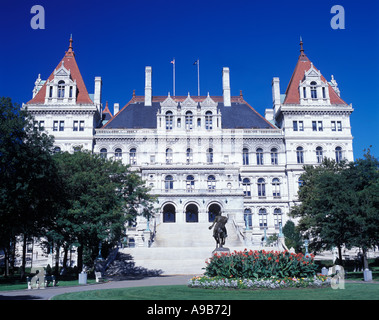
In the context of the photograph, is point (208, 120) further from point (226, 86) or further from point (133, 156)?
point (133, 156)

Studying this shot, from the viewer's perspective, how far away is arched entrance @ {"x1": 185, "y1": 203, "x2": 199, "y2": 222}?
177 ft

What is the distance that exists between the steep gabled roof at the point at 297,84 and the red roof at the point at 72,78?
3113cm

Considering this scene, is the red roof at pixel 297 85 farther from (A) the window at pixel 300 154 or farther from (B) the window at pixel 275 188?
(B) the window at pixel 275 188

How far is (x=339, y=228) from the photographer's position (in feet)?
96.6

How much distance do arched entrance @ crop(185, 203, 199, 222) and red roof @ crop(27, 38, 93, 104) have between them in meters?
22.0

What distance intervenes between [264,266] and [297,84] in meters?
47.8

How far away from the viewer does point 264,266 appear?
750 inches

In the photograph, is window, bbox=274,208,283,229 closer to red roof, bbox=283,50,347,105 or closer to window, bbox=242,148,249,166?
window, bbox=242,148,249,166

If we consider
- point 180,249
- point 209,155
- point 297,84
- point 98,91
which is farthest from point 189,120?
point 180,249

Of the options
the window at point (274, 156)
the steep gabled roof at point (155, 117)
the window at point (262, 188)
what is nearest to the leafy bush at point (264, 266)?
the window at point (262, 188)

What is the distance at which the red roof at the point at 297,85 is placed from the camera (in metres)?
59.3
